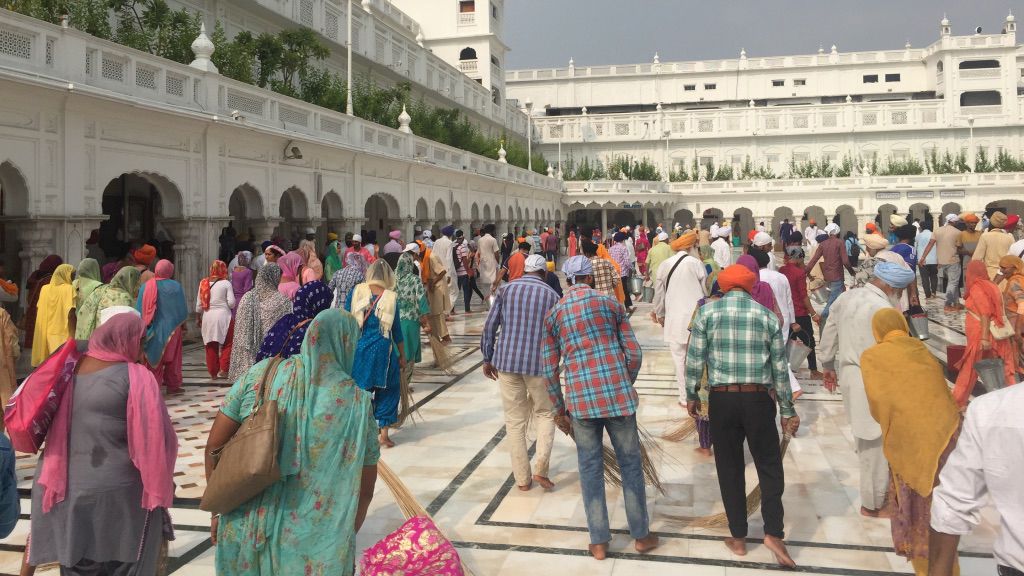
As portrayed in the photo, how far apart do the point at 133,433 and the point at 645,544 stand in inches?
108

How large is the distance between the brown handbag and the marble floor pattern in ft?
5.84

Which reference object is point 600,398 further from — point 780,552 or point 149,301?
point 149,301

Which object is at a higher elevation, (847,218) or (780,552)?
(847,218)

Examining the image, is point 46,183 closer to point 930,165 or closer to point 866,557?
point 866,557

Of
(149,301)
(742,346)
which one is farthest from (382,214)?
(742,346)

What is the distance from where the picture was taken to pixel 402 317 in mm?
7945

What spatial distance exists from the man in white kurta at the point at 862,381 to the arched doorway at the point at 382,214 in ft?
49.8

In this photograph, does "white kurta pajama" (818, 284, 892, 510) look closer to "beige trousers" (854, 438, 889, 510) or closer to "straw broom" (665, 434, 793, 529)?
"beige trousers" (854, 438, 889, 510)

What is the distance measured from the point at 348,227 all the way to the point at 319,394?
47.4ft

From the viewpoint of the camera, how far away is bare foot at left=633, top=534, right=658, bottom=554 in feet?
14.3

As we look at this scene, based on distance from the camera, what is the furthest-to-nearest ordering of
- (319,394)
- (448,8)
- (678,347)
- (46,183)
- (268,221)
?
(448,8)
(268,221)
(46,183)
(678,347)
(319,394)

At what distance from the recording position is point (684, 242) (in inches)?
299

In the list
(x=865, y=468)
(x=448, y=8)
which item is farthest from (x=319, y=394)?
(x=448, y=8)

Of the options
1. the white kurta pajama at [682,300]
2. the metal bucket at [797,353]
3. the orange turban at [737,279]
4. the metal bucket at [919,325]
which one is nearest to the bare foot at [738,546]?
the orange turban at [737,279]
